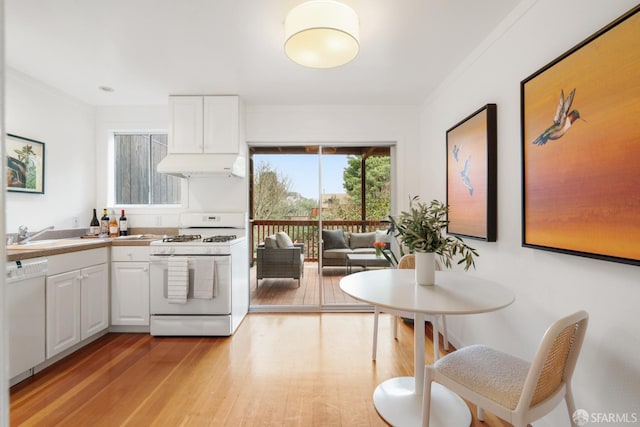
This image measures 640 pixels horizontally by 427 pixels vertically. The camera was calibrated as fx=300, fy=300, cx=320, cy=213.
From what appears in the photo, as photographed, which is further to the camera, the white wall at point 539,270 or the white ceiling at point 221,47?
the white ceiling at point 221,47

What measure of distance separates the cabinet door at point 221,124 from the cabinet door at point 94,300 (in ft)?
5.12

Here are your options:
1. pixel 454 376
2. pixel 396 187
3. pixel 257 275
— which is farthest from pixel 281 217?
pixel 454 376

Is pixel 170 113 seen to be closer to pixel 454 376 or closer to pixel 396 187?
pixel 396 187

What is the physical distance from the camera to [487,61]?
7.30 ft

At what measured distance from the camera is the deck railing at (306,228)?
381 centimetres

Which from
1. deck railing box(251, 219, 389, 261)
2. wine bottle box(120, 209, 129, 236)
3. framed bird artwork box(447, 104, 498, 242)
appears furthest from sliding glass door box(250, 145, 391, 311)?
wine bottle box(120, 209, 129, 236)

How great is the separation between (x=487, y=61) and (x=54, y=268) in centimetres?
363

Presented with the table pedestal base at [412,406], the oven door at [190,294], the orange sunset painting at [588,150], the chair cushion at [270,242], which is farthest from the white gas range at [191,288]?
the orange sunset painting at [588,150]

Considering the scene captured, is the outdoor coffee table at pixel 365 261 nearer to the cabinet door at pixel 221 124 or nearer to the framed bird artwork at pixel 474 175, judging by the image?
the framed bird artwork at pixel 474 175

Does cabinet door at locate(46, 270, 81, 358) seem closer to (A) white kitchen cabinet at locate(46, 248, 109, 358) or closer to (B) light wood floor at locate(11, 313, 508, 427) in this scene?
(A) white kitchen cabinet at locate(46, 248, 109, 358)

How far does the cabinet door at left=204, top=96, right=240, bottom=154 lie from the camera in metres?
3.26

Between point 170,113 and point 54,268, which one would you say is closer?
point 54,268

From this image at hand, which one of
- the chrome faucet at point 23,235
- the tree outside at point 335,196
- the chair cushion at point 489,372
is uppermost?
the tree outside at point 335,196

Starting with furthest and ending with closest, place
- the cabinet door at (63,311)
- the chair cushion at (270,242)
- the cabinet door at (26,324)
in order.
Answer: the chair cushion at (270,242)
the cabinet door at (63,311)
the cabinet door at (26,324)
